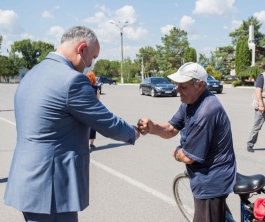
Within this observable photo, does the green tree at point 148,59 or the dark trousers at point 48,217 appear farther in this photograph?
the green tree at point 148,59

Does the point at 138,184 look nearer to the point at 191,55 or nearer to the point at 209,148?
the point at 209,148

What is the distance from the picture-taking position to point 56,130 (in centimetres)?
213

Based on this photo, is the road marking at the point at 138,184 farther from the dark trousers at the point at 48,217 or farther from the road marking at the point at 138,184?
the dark trousers at the point at 48,217

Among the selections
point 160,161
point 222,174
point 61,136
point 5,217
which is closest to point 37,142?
point 61,136

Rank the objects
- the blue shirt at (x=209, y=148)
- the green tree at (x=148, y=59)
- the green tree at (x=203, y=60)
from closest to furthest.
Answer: the blue shirt at (x=209, y=148)
the green tree at (x=203, y=60)
the green tree at (x=148, y=59)

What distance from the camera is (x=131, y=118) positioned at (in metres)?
12.2

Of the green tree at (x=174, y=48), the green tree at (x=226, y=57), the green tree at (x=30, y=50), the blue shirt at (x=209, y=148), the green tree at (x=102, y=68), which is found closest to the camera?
the blue shirt at (x=209, y=148)

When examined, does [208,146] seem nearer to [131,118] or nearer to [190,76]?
[190,76]

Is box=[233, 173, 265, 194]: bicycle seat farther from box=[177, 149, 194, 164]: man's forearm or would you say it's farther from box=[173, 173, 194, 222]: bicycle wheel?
box=[173, 173, 194, 222]: bicycle wheel

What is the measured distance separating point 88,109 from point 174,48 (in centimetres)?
7067

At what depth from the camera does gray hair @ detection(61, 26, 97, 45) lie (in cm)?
221

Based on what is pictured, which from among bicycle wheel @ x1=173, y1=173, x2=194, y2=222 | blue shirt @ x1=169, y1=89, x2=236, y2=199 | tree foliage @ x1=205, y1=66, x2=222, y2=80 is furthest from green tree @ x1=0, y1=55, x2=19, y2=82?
blue shirt @ x1=169, y1=89, x2=236, y2=199

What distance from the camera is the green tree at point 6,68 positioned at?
3216 inches

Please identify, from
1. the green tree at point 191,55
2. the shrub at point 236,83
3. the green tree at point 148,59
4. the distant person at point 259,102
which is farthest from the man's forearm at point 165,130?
the green tree at point 148,59
